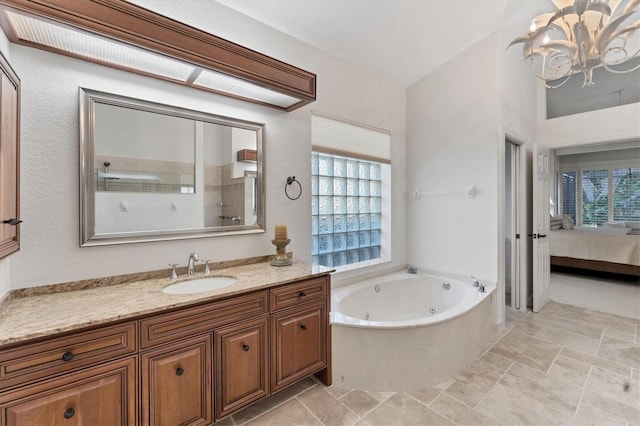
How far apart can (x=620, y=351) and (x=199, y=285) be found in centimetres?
358

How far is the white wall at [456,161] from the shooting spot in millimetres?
2938

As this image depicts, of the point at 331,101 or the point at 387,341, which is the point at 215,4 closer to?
the point at 331,101

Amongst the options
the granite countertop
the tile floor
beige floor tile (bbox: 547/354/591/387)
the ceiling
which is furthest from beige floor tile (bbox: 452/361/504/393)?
the ceiling

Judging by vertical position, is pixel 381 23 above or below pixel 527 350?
above

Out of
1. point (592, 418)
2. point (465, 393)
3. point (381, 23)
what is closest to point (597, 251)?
point (592, 418)

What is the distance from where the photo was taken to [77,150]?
5.15 ft

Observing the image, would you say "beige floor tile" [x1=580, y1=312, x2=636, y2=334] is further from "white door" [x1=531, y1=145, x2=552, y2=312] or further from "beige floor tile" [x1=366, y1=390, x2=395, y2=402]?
"beige floor tile" [x1=366, y1=390, x2=395, y2=402]

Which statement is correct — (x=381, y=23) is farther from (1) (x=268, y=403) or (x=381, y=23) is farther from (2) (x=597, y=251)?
(2) (x=597, y=251)

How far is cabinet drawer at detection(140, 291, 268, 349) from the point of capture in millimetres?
1328

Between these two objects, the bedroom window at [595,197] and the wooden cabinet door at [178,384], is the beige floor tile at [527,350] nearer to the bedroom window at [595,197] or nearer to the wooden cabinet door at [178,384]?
the wooden cabinet door at [178,384]

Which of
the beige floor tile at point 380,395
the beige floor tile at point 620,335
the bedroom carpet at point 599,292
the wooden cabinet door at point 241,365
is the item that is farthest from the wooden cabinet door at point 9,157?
the bedroom carpet at point 599,292

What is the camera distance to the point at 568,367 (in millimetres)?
2320

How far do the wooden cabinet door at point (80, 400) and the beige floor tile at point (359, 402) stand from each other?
1236 millimetres

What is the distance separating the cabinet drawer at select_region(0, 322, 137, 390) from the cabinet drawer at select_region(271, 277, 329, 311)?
738 mm
